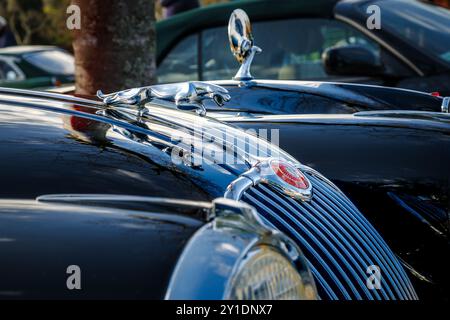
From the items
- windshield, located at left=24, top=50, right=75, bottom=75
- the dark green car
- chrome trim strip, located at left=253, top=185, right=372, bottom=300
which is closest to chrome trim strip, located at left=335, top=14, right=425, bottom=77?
chrome trim strip, located at left=253, top=185, right=372, bottom=300

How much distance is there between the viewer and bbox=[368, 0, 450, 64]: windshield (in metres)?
4.96

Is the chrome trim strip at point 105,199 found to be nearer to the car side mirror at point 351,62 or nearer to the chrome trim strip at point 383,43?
the car side mirror at point 351,62

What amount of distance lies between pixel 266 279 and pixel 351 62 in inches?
140

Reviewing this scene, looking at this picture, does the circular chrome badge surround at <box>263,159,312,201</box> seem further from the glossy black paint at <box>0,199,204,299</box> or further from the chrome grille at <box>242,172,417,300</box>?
the glossy black paint at <box>0,199,204,299</box>

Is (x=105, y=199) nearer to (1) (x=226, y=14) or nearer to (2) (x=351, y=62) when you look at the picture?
(2) (x=351, y=62)

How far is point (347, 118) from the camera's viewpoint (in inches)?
107

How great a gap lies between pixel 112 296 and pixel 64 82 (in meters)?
10.0

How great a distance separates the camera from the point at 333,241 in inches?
77.4

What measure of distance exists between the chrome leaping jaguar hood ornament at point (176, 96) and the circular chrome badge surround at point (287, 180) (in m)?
0.40

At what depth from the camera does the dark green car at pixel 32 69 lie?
1093 cm

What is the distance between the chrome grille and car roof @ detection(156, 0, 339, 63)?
11.0ft

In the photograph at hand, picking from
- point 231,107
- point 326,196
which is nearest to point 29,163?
point 326,196

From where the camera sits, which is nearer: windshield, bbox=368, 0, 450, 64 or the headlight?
the headlight

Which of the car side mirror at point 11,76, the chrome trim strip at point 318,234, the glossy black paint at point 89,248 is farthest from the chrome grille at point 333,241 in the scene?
the car side mirror at point 11,76
